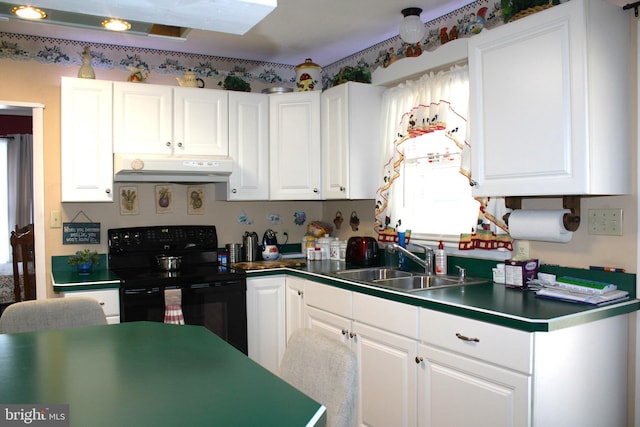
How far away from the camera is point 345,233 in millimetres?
4180

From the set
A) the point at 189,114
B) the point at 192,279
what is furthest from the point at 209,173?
the point at 192,279

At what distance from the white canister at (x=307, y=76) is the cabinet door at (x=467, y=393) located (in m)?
2.20

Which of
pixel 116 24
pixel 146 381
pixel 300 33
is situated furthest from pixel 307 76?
pixel 146 381

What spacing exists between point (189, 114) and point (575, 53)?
2.44 m

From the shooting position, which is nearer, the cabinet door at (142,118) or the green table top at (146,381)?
the green table top at (146,381)

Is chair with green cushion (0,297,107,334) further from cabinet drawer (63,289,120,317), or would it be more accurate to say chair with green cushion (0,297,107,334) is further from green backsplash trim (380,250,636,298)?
green backsplash trim (380,250,636,298)

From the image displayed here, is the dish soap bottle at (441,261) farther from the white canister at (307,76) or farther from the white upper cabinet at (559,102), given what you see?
the white canister at (307,76)

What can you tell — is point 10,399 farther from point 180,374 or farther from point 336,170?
point 336,170

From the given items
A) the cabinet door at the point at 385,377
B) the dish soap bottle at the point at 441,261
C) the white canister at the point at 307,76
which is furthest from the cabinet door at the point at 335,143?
the cabinet door at the point at 385,377

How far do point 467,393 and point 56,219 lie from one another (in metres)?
2.83

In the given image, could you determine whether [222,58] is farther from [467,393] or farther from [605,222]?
[467,393]

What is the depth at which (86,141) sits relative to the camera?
337 cm

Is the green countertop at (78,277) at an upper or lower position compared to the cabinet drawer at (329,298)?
upper

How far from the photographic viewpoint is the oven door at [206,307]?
3162mm
